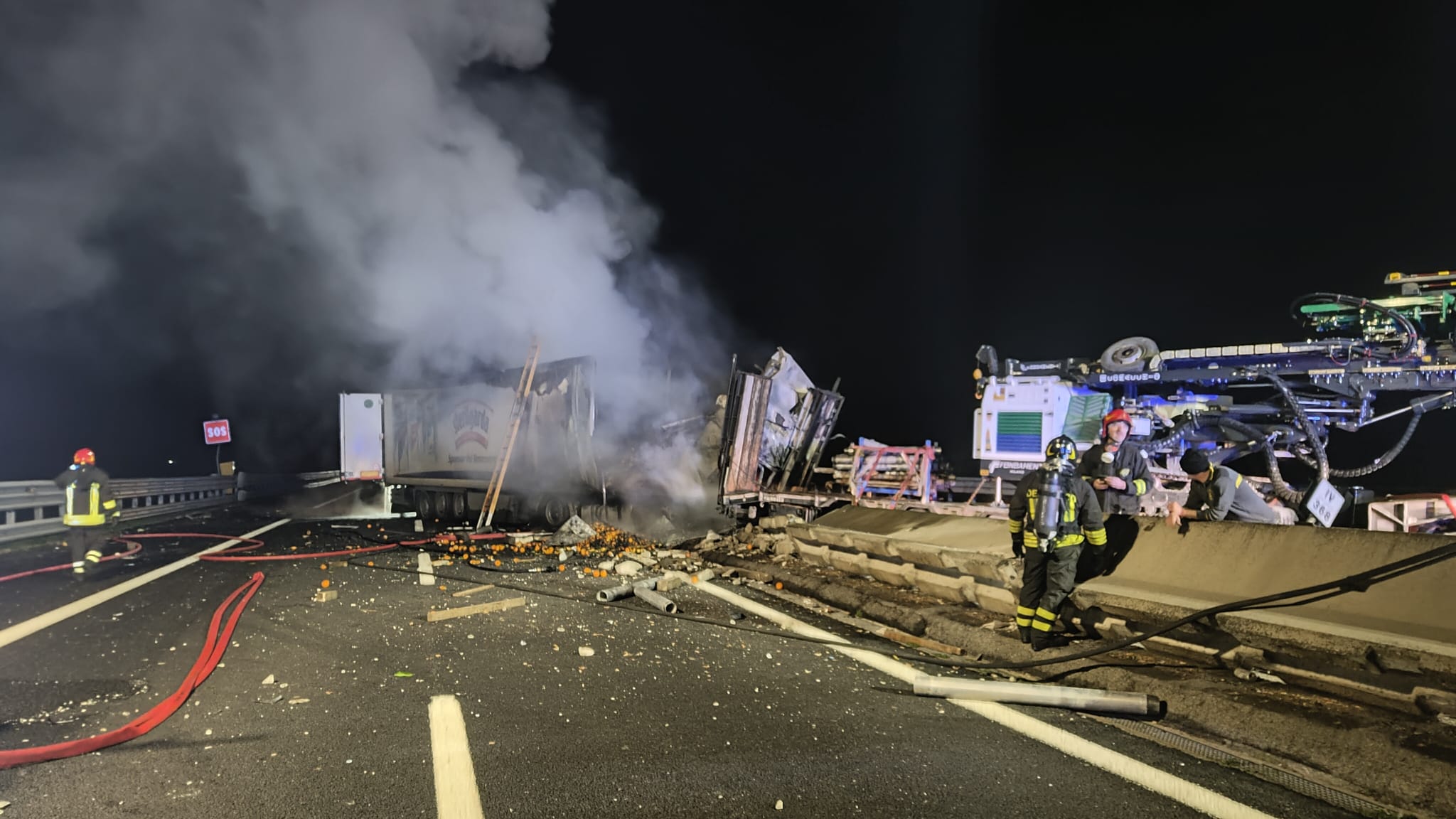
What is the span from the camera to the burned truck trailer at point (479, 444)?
464 inches

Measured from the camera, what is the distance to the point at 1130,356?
10086 millimetres

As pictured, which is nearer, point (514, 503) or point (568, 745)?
point (568, 745)

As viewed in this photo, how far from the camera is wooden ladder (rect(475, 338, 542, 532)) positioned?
499 inches

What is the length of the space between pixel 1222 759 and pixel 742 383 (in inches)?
325

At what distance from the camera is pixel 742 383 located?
11.0 m

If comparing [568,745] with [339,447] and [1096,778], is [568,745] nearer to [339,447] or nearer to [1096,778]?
[1096,778]

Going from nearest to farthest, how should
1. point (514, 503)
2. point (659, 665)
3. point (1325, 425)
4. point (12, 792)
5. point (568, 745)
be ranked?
point (12, 792), point (568, 745), point (659, 665), point (1325, 425), point (514, 503)

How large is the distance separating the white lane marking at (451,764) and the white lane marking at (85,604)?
12.6 feet

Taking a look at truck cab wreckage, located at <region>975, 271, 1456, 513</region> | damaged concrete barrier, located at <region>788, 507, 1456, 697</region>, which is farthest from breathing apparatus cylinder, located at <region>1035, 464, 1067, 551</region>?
truck cab wreckage, located at <region>975, 271, 1456, 513</region>

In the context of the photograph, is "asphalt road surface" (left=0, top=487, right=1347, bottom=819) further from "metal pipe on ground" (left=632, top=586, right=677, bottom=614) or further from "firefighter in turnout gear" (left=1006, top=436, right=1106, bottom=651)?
"firefighter in turnout gear" (left=1006, top=436, right=1106, bottom=651)

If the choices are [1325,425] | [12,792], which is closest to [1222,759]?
[12,792]

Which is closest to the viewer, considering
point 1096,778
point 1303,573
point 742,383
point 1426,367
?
point 1096,778

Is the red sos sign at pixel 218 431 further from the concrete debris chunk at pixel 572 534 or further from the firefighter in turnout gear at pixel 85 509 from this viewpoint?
the concrete debris chunk at pixel 572 534

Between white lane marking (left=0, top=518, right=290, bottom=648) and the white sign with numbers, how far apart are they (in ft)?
36.6
